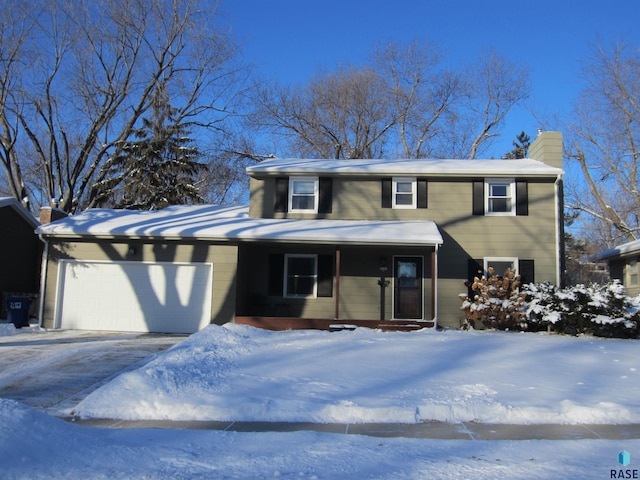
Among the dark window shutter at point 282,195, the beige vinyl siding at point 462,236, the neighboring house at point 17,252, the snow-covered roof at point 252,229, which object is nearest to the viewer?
the snow-covered roof at point 252,229

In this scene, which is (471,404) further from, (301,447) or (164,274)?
(164,274)

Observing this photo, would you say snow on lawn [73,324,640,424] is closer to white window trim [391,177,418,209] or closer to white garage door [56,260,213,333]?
white garage door [56,260,213,333]

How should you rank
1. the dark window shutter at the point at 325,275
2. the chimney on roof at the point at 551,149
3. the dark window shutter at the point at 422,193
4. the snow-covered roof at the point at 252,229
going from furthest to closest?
the chimney on roof at the point at 551,149 < the dark window shutter at the point at 422,193 < the dark window shutter at the point at 325,275 < the snow-covered roof at the point at 252,229

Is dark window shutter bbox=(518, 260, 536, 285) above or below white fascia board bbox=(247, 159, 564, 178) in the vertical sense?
below

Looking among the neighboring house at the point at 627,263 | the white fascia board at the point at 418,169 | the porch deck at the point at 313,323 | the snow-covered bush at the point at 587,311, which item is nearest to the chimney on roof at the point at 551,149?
the white fascia board at the point at 418,169

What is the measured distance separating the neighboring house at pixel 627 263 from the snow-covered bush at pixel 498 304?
19.3ft

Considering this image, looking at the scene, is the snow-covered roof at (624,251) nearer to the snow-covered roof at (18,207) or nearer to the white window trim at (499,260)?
the white window trim at (499,260)

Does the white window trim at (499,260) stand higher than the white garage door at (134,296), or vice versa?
the white window trim at (499,260)

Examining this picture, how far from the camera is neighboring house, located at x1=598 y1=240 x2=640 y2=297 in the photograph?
1717cm

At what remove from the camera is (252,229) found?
14.2 metres

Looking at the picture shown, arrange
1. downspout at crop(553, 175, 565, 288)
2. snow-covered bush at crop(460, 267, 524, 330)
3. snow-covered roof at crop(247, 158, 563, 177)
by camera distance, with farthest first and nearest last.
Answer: snow-covered roof at crop(247, 158, 563, 177) → downspout at crop(553, 175, 565, 288) → snow-covered bush at crop(460, 267, 524, 330)

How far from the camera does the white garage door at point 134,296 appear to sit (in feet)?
46.1

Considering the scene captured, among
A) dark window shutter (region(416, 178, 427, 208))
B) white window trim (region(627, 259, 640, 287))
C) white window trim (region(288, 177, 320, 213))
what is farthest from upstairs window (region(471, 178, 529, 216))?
white window trim (region(627, 259, 640, 287))

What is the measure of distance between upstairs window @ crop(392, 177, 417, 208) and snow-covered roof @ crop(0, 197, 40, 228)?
40.2 ft
